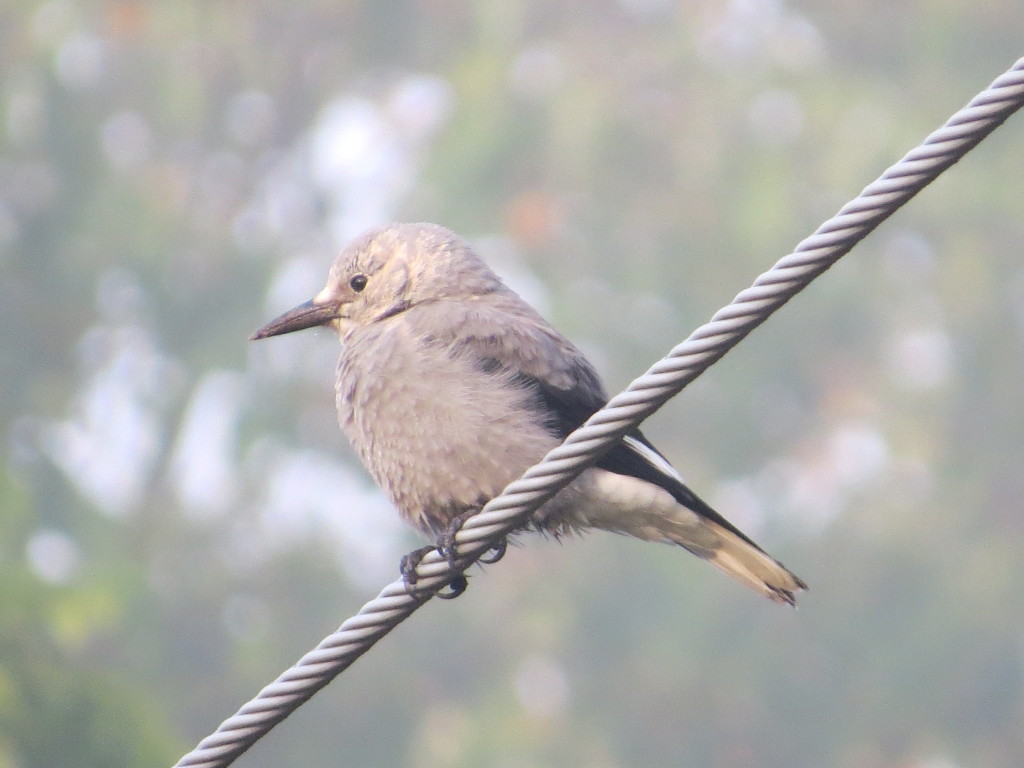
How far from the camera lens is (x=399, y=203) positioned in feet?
40.4

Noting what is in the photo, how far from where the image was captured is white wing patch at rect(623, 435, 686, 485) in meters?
3.21

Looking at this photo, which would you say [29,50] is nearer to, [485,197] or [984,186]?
[485,197]

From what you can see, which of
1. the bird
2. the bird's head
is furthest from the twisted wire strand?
the bird's head

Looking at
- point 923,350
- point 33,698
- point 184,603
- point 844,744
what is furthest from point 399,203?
point 33,698

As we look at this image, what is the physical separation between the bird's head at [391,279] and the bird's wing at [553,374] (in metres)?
0.26

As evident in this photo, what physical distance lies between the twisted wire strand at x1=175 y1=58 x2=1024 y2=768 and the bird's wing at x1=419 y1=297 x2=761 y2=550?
856 mm

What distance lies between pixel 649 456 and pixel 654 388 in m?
1.22

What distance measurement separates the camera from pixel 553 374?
133 inches

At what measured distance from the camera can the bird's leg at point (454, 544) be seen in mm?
2541

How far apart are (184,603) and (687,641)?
418 centimetres

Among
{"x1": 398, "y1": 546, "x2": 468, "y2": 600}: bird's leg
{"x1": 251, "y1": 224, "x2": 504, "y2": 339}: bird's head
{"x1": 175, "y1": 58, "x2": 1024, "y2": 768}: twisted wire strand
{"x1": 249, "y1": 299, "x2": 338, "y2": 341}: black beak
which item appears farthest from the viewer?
{"x1": 249, "y1": 299, "x2": 338, "y2": 341}: black beak

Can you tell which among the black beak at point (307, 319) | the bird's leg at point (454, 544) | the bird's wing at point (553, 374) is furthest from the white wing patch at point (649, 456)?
the black beak at point (307, 319)

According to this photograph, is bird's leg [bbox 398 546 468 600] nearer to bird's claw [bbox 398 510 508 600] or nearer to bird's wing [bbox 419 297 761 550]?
bird's claw [bbox 398 510 508 600]

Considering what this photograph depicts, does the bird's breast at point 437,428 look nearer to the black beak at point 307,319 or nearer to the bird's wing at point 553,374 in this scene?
the bird's wing at point 553,374
